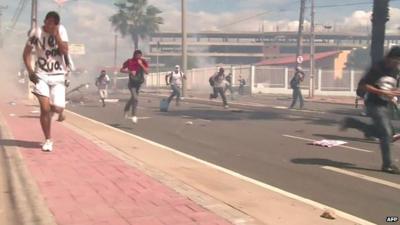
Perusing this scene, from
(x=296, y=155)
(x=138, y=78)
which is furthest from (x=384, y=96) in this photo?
(x=138, y=78)

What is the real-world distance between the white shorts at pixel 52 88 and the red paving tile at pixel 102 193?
771 mm

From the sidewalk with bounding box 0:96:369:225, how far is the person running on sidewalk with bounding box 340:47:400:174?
2.13 metres

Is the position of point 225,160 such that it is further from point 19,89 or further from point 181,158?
point 19,89

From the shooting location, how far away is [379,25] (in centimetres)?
1831

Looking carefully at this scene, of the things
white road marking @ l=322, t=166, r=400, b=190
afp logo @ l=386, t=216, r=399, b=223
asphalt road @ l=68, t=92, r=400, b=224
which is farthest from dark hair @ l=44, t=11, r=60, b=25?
afp logo @ l=386, t=216, r=399, b=223

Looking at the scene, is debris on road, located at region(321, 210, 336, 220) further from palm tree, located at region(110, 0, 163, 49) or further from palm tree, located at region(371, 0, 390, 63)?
palm tree, located at region(110, 0, 163, 49)

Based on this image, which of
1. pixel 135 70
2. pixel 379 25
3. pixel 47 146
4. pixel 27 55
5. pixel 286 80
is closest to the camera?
pixel 27 55

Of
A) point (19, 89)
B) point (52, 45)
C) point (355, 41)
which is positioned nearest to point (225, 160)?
point (52, 45)

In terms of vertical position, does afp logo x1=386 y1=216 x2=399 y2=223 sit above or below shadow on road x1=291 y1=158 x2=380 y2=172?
above

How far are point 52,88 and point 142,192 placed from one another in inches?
114

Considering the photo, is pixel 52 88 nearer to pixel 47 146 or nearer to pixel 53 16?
pixel 47 146

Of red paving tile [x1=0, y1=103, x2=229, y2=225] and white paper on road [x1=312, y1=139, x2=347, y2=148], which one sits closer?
red paving tile [x1=0, y1=103, x2=229, y2=225]

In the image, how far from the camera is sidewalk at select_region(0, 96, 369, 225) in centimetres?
486

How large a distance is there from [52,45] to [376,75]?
4483 mm
